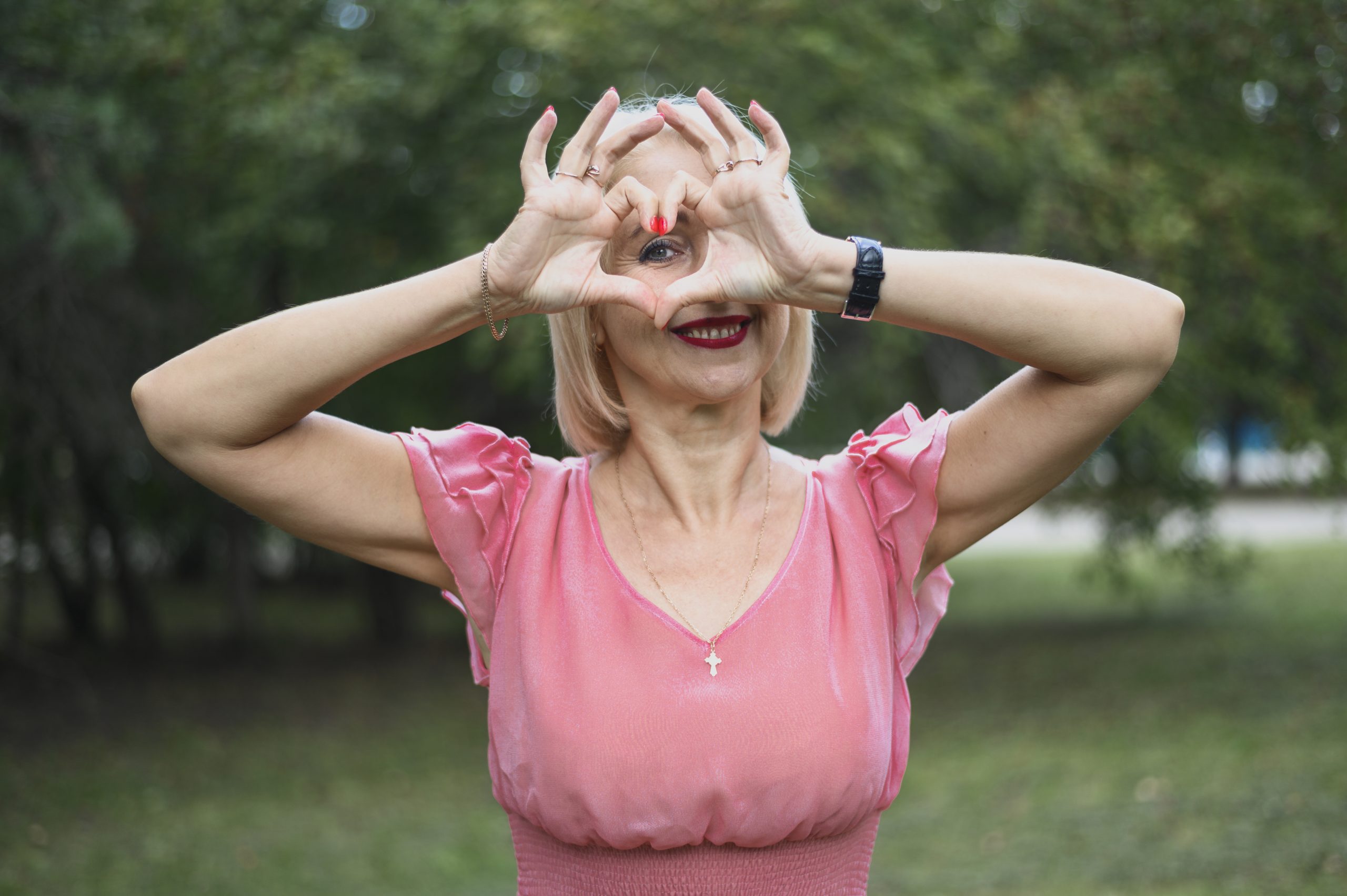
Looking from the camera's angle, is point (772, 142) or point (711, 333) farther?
point (711, 333)

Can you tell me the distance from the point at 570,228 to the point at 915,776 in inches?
252

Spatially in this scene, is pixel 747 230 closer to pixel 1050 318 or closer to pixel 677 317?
pixel 677 317

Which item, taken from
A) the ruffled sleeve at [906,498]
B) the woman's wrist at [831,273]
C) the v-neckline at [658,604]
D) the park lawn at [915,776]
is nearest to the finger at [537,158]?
the woman's wrist at [831,273]

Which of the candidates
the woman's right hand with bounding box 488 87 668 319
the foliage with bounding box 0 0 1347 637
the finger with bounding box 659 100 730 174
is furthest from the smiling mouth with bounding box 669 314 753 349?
the foliage with bounding box 0 0 1347 637

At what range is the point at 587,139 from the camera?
67.6 inches

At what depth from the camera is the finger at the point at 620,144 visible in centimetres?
173

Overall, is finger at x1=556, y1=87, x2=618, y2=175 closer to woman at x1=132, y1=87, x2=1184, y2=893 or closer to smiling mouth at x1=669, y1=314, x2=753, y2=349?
woman at x1=132, y1=87, x2=1184, y2=893

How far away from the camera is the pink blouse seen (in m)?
1.72

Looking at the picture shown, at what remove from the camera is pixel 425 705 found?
32.8 feet

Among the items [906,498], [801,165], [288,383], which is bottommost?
[906,498]

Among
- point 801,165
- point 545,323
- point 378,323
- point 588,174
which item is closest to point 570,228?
point 588,174

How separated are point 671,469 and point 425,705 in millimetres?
8523

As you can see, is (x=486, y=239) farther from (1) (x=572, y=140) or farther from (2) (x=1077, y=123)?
(1) (x=572, y=140)

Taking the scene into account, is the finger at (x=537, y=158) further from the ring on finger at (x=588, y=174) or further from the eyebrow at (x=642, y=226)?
the eyebrow at (x=642, y=226)
